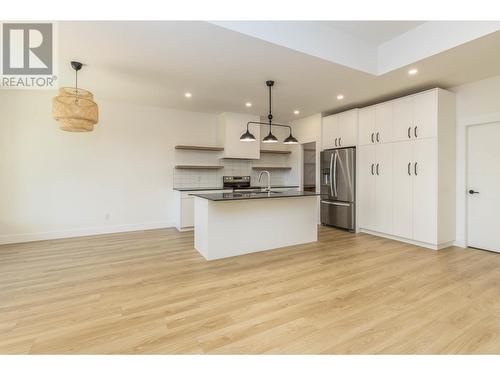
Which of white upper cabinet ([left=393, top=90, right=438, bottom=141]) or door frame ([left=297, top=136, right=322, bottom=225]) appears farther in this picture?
door frame ([left=297, top=136, right=322, bottom=225])

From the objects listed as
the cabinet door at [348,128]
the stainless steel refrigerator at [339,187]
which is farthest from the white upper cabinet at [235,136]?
the cabinet door at [348,128]

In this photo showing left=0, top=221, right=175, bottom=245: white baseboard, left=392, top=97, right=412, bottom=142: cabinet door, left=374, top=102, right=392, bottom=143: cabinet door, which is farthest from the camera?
left=374, top=102, right=392, bottom=143: cabinet door

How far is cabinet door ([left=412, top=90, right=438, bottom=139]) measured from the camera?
392cm

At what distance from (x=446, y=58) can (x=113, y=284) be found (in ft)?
16.2

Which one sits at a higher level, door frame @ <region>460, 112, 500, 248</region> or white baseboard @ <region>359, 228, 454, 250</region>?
door frame @ <region>460, 112, 500, 248</region>

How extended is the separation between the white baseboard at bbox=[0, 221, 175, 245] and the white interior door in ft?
19.1

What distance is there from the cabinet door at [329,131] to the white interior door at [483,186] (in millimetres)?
2341

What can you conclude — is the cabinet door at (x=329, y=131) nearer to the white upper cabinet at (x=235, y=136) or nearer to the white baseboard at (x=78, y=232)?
the white upper cabinet at (x=235, y=136)

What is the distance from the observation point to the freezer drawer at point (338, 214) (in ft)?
16.9

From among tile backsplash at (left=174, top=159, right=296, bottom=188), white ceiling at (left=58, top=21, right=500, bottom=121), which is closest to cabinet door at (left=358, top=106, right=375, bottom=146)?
white ceiling at (left=58, top=21, right=500, bottom=121)

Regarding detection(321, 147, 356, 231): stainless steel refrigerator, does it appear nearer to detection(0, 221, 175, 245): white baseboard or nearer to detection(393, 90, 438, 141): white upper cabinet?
detection(393, 90, 438, 141): white upper cabinet
